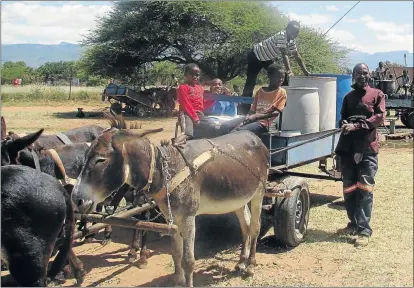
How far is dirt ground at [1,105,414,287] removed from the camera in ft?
16.6

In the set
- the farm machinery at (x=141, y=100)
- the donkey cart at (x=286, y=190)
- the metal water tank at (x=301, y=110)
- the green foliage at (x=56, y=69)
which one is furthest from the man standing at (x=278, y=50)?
the green foliage at (x=56, y=69)

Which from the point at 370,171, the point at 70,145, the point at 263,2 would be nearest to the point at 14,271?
the point at 70,145

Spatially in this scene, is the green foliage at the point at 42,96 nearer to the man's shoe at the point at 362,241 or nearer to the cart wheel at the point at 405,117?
the cart wheel at the point at 405,117

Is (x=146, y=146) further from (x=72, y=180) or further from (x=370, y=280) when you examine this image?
(x=370, y=280)

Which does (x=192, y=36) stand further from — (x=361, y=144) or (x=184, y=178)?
(x=184, y=178)

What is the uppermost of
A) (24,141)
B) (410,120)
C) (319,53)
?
(319,53)

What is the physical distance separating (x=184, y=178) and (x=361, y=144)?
2973 mm

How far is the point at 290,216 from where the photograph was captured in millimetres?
5809

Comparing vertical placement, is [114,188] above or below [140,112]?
above

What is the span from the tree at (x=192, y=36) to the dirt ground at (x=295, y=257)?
63.5 ft

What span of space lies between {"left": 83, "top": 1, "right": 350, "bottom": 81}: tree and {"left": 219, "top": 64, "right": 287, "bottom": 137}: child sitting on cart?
20.6 meters

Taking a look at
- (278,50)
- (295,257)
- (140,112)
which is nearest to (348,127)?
(295,257)

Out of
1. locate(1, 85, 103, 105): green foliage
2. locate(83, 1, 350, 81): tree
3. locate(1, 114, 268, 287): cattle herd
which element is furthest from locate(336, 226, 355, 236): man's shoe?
locate(1, 85, 103, 105): green foliage

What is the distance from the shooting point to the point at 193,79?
579cm
